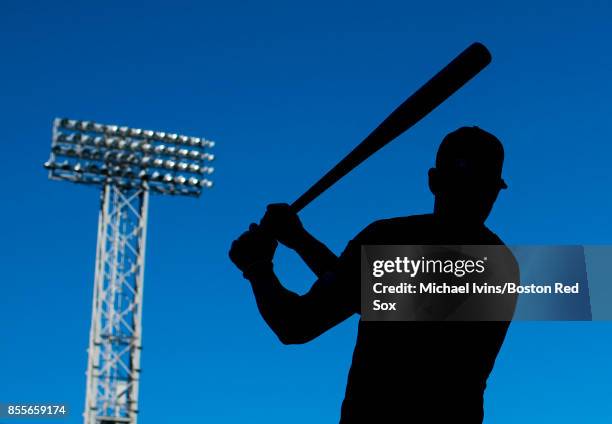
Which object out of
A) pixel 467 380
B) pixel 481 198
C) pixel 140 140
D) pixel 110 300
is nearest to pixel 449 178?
pixel 481 198

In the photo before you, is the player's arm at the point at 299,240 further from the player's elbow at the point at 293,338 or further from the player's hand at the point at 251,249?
the player's elbow at the point at 293,338

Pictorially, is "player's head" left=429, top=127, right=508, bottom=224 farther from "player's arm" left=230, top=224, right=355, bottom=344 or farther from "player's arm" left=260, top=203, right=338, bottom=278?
"player's arm" left=260, top=203, right=338, bottom=278

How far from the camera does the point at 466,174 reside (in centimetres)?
271

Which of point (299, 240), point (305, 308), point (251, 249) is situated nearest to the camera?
point (305, 308)

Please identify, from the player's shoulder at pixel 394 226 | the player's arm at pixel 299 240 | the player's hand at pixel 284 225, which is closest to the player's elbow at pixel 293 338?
the player's shoulder at pixel 394 226

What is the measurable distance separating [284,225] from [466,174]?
73 cm

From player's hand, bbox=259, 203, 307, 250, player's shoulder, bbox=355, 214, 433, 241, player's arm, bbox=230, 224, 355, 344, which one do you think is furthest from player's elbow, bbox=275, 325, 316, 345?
player's hand, bbox=259, 203, 307, 250

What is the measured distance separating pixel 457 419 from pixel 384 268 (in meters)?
0.46

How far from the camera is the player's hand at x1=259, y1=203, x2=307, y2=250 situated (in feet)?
10.4

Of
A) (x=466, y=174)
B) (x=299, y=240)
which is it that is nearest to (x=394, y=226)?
(x=466, y=174)

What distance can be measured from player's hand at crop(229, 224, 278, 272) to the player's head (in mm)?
573

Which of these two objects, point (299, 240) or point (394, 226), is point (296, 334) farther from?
point (299, 240)

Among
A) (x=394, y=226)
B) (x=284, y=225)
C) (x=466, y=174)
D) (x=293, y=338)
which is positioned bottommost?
(x=293, y=338)

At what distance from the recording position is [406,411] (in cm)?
258
